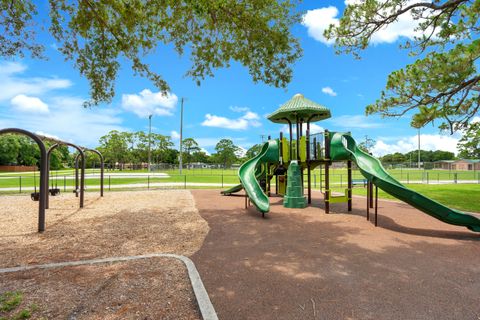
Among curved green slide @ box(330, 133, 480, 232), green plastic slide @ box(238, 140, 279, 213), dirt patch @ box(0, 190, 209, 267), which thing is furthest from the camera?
green plastic slide @ box(238, 140, 279, 213)

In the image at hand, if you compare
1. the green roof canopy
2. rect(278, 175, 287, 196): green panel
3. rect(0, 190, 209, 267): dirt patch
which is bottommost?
rect(0, 190, 209, 267): dirt patch

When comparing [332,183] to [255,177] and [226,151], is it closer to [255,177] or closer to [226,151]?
[255,177]

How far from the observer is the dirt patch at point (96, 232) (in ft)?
18.5

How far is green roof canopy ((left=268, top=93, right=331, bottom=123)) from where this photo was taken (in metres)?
12.1

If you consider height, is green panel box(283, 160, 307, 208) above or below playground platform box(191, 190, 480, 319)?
above

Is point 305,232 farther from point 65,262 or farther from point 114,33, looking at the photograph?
point 114,33

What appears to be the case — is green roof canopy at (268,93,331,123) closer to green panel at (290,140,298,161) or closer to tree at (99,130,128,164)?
green panel at (290,140,298,161)

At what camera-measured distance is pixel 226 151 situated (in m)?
109

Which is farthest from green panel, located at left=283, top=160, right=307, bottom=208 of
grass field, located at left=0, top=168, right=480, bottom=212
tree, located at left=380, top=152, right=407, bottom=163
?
tree, located at left=380, top=152, right=407, bottom=163

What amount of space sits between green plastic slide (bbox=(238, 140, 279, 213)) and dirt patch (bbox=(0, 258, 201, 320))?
15.9 feet

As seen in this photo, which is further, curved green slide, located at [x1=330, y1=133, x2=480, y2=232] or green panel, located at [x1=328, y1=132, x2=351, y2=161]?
green panel, located at [x1=328, y1=132, x2=351, y2=161]

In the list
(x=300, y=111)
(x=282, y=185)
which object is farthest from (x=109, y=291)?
(x=282, y=185)

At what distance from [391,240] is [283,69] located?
5.75 meters

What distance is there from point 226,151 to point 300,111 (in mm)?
96940
